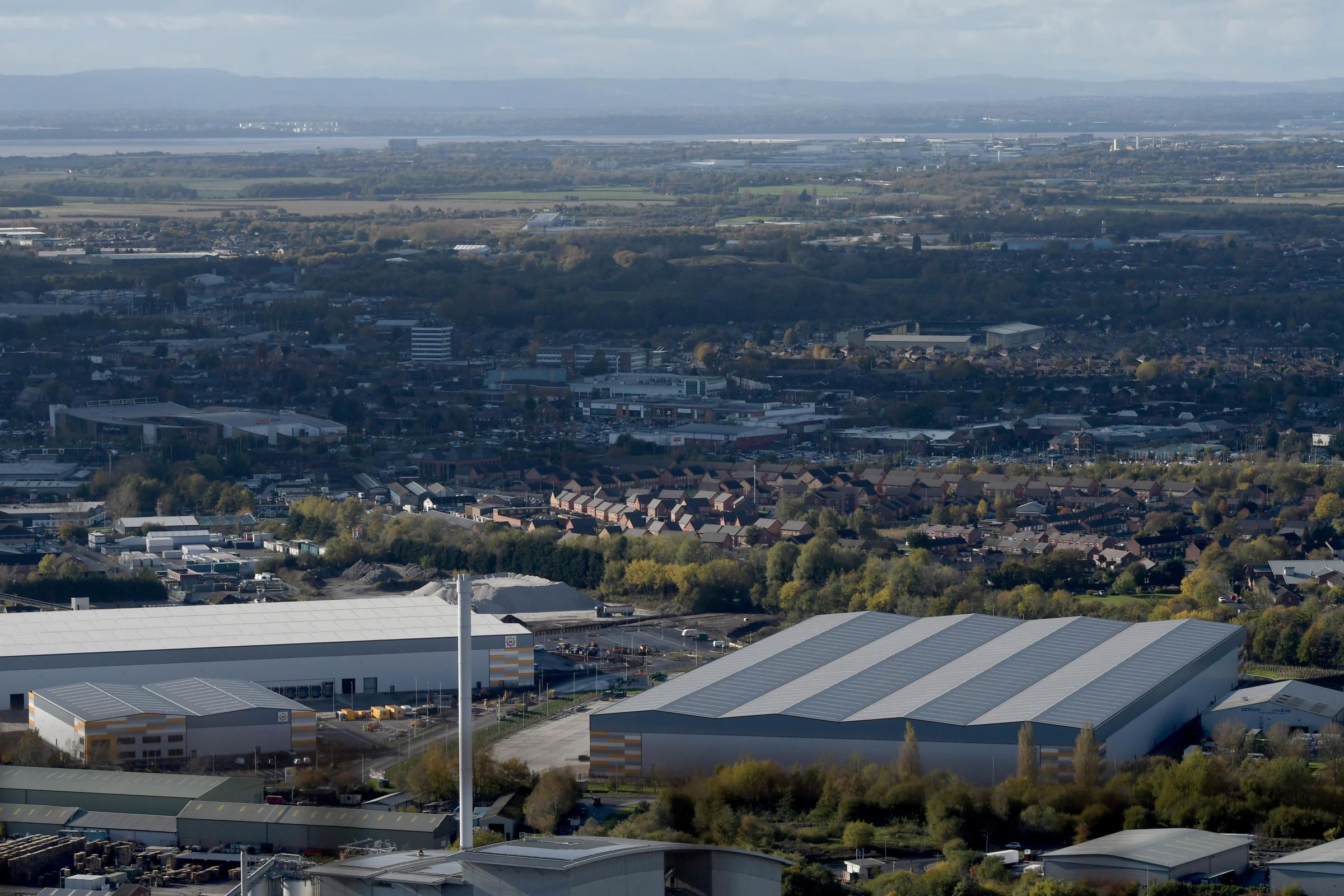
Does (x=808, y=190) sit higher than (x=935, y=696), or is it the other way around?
(x=935, y=696)

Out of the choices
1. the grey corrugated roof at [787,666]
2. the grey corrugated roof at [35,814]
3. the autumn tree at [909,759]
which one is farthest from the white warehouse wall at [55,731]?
the autumn tree at [909,759]

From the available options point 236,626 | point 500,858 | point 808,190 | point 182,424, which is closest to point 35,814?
point 500,858

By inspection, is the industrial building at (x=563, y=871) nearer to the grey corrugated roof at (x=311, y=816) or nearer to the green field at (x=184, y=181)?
the grey corrugated roof at (x=311, y=816)

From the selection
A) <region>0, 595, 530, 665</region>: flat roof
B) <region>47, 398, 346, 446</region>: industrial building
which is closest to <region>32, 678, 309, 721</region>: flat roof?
<region>0, 595, 530, 665</region>: flat roof

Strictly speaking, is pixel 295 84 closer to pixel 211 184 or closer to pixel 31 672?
pixel 211 184

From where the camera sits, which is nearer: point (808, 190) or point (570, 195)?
point (570, 195)

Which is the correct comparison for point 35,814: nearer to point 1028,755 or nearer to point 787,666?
point 1028,755

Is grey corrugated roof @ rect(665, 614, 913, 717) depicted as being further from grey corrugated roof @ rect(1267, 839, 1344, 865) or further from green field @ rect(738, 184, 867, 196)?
green field @ rect(738, 184, 867, 196)

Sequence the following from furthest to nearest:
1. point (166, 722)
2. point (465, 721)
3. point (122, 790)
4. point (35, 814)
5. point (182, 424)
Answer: point (182, 424) → point (166, 722) → point (122, 790) → point (35, 814) → point (465, 721)
